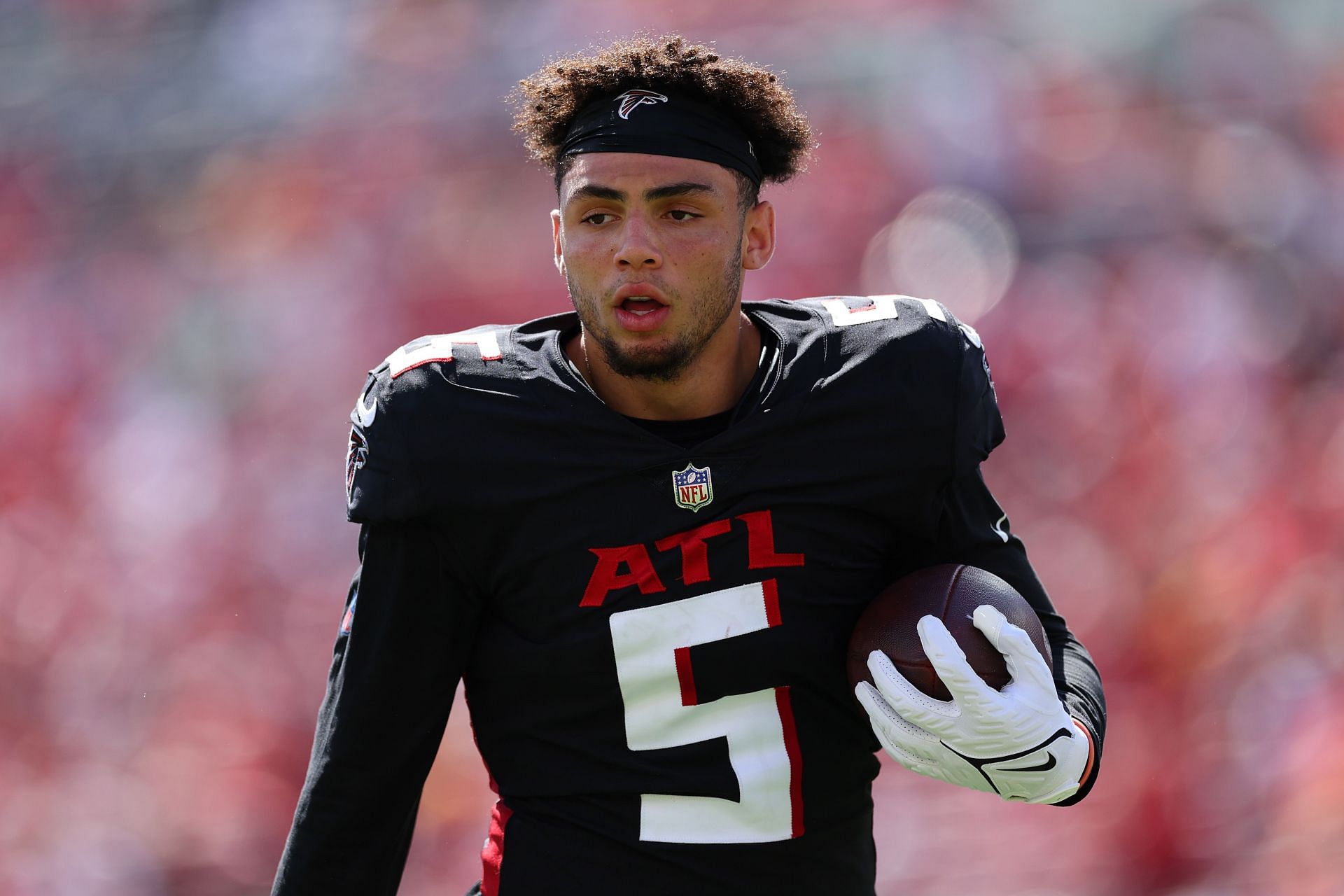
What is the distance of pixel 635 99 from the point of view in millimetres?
1711

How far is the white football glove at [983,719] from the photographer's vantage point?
1.45 meters

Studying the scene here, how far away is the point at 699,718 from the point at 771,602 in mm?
166

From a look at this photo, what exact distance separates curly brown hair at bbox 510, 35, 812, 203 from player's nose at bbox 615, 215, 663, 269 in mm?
177

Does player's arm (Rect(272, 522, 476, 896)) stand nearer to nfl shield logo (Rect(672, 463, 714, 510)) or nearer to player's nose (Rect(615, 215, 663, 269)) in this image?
nfl shield logo (Rect(672, 463, 714, 510))

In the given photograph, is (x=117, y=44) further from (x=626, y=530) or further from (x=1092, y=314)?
(x=626, y=530)

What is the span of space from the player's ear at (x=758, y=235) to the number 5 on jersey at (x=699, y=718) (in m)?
0.50

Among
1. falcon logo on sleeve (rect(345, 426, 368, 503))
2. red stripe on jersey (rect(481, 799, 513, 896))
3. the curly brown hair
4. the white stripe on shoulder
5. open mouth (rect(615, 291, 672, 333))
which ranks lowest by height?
red stripe on jersey (rect(481, 799, 513, 896))

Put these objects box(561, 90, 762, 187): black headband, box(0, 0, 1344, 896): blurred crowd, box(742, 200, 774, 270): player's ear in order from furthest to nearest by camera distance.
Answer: box(0, 0, 1344, 896): blurred crowd → box(742, 200, 774, 270): player's ear → box(561, 90, 762, 187): black headband

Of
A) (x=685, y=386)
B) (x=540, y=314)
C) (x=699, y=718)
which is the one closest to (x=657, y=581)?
(x=699, y=718)

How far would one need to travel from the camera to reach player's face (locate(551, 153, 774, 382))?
162cm

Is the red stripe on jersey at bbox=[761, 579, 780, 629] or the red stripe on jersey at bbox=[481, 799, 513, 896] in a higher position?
the red stripe on jersey at bbox=[761, 579, 780, 629]

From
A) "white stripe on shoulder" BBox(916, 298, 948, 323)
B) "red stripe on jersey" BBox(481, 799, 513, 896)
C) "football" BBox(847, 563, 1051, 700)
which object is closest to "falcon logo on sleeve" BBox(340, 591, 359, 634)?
"red stripe on jersey" BBox(481, 799, 513, 896)

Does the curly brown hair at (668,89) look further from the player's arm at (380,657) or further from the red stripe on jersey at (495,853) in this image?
the red stripe on jersey at (495,853)

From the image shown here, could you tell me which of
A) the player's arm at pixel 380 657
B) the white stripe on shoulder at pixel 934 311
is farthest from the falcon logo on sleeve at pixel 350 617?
the white stripe on shoulder at pixel 934 311
